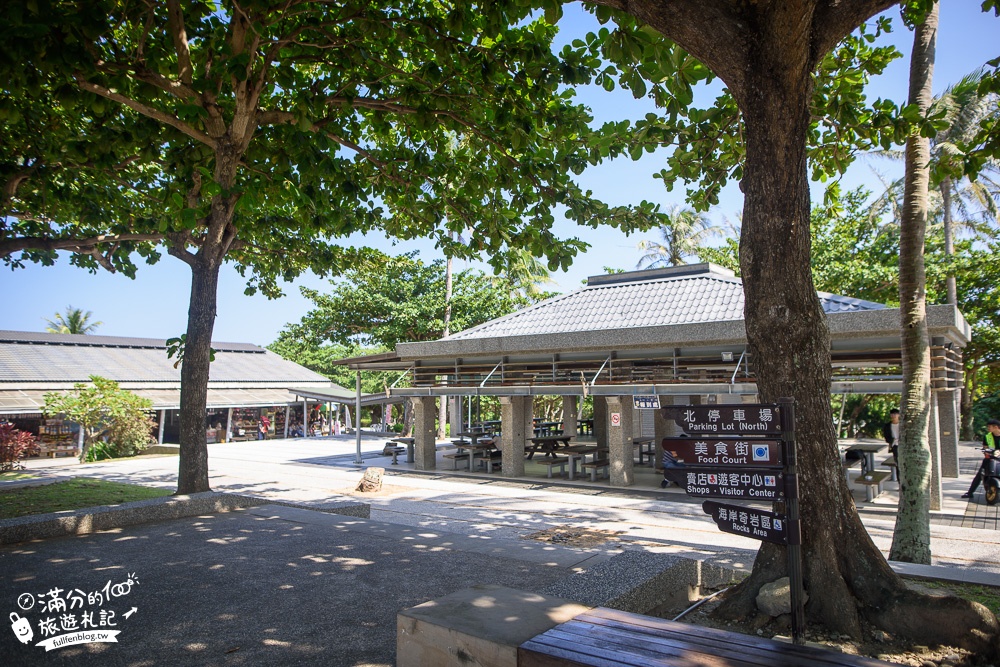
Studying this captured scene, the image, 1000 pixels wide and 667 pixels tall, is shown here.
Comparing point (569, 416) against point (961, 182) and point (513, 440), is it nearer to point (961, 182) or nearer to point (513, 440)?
point (513, 440)

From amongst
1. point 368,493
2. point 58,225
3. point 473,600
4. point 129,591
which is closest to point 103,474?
point 58,225

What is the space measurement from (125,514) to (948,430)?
1601 centimetres

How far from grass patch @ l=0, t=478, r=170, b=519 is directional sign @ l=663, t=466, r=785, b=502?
30.8 ft

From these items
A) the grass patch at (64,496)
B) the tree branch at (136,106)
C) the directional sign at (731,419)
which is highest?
the tree branch at (136,106)

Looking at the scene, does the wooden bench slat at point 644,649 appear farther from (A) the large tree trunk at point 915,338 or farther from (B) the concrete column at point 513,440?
(B) the concrete column at point 513,440

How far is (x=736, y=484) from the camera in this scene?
380 cm

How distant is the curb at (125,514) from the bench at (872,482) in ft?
32.2

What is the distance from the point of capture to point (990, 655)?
374 cm

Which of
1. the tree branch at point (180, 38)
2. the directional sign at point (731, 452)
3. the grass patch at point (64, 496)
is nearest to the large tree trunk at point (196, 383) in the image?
the grass patch at point (64, 496)

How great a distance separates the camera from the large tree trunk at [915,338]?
6328mm

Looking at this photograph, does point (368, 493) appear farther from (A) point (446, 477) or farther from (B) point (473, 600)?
(B) point (473, 600)

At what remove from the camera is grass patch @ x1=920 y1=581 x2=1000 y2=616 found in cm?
477

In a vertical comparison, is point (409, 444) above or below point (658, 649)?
below

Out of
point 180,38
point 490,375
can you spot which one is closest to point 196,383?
point 180,38
